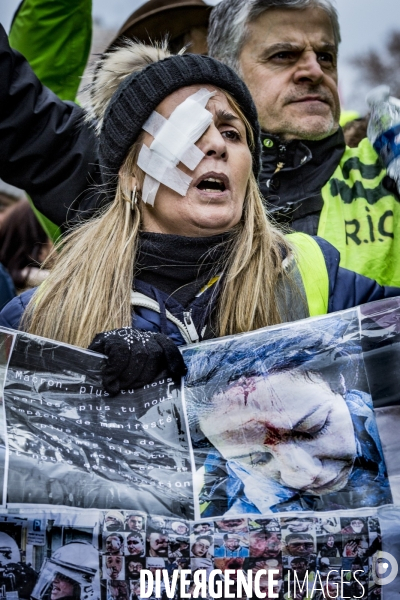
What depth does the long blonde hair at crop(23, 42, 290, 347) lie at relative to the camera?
2086 mm

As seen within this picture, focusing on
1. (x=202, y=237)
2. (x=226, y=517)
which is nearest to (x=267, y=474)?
(x=226, y=517)

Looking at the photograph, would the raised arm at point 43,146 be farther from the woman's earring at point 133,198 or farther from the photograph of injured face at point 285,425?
the photograph of injured face at point 285,425

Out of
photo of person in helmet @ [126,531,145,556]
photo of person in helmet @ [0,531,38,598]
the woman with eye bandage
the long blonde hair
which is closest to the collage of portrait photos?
photo of person in helmet @ [126,531,145,556]

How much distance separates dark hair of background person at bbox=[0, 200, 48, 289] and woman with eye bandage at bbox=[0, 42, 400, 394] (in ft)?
3.89

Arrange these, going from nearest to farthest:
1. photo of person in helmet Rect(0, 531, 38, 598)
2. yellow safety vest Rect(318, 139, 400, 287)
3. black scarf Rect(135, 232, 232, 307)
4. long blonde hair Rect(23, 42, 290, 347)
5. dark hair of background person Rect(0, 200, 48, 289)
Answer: photo of person in helmet Rect(0, 531, 38, 598)
long blonde hair Rect(23, 42, 290, 347)
black scarf Rect(135, 232, 232, 307)
yellow safety vest Rect(318, 139, 400, 287)
dark hair of background person Rect(0, 200, 48, 289)

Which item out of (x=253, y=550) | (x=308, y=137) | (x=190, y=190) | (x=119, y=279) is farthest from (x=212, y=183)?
(x=253, y=550)

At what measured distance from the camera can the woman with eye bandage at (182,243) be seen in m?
2.11

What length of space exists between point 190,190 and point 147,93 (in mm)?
330

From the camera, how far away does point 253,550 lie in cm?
139

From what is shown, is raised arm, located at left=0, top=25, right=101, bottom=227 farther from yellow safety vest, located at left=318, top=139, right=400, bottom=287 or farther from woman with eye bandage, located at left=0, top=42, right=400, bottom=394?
yellow safety vest, located at left=318, top=139, right=400, bottom=287

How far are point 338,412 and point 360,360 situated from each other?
0.44 ft

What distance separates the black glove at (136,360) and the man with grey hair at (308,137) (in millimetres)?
1131

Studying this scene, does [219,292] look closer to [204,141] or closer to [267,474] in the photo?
[204,141]

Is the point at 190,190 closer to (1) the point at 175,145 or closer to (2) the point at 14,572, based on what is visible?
(1) the point at 175,145
